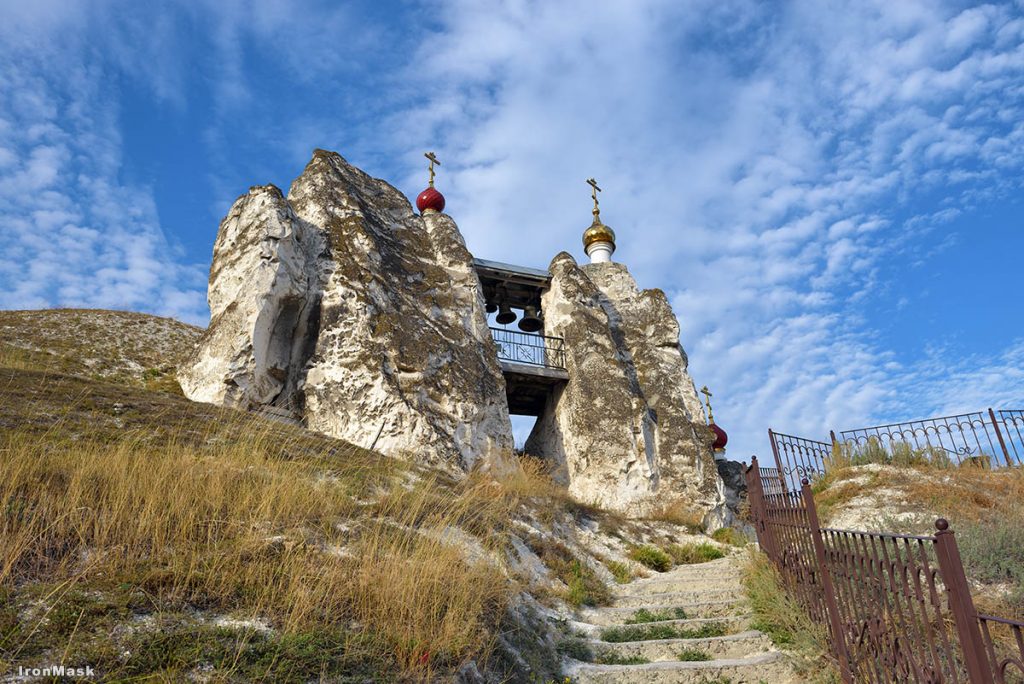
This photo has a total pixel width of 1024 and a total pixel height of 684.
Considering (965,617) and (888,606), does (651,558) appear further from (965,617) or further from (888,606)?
(965,617)

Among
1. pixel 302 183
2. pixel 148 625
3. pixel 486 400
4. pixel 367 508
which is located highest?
pixel 302 183

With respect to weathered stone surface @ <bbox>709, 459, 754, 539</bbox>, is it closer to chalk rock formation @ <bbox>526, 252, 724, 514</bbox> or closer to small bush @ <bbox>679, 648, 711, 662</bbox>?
chalk rock formation @ <bbox>526, 252, 724, 514</bbox>

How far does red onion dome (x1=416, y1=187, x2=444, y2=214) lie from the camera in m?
17.3

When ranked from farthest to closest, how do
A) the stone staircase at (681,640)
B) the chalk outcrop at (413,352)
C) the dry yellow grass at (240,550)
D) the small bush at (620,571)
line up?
the chalk outcrop at (413,352) < the small bush at (620,571) < the stone staircase at (681,640) < the dry yellow grass at (240,550)

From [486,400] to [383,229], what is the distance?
4743 millimetres

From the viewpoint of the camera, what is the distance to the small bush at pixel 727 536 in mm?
12258

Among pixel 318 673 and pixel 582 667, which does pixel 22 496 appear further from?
pixel 582 667

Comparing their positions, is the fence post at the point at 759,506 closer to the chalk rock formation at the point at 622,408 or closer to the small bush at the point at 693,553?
the small bush at the point at 693,553

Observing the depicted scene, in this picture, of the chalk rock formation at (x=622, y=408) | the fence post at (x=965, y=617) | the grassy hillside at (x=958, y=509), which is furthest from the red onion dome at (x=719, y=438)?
the fence post at (x=965, y=617)

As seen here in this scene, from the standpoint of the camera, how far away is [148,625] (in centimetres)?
318

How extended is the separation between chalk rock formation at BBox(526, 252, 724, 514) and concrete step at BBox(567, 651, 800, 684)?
8.63 metres

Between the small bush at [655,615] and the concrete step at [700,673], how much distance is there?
1.46 metres

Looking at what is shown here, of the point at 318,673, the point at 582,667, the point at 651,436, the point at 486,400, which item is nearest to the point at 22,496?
the point at 318,673

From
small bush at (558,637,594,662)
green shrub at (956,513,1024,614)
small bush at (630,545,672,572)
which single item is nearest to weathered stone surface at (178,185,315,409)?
small bush at (630,545,672,572)
